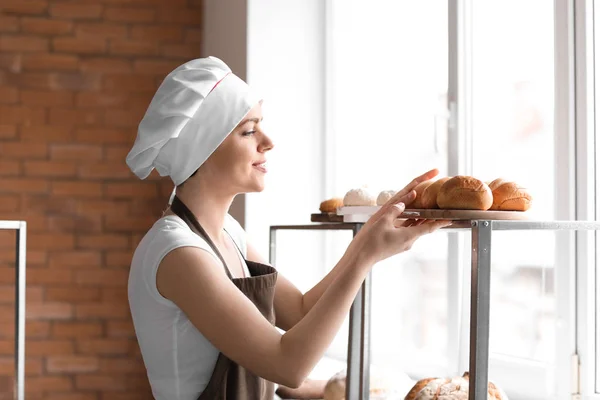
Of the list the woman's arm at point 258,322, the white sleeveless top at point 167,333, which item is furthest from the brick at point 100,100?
the woman's arm at point 258,322

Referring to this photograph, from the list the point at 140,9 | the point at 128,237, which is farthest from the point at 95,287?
the point at 140,9

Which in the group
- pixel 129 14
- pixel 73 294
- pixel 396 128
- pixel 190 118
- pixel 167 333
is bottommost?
pixel 73 294

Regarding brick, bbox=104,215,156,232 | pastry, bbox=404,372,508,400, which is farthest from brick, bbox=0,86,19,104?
pastry, bbox=404,372,508,400

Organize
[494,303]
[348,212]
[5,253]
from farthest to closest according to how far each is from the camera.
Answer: [5,253] < [494,303] < [348,212]

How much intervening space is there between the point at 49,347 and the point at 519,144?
212cm

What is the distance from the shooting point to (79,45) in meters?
3.25

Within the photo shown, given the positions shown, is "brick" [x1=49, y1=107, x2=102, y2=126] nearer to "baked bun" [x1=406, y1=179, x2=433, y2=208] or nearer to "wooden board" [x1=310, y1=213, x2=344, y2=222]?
"wooden board" [x1=310, y1=213, x2=344, y2=222]

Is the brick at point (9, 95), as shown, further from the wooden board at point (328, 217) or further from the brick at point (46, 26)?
the wooden board at point (328, 217)

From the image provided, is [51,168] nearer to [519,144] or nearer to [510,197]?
[519,144]

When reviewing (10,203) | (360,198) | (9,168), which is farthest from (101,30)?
(360,198)

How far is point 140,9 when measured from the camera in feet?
10.8

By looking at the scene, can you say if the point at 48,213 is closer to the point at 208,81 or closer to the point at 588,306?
the point at 208,81

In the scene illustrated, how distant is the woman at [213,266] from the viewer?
1220 millimetres

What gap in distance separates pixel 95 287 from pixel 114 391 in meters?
0.44
